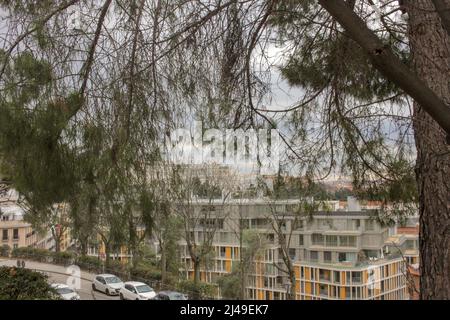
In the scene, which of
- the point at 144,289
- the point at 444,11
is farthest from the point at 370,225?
the point at 144,289

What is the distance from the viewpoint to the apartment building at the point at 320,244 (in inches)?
173

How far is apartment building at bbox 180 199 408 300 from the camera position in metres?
4.39

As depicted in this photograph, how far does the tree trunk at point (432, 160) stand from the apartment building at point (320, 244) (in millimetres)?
1424

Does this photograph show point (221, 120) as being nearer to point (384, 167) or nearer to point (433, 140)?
point (433, 140)

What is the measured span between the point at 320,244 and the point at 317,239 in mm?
99

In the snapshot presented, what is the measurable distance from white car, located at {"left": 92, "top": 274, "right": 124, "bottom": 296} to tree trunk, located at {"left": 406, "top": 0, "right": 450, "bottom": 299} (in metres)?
4.71

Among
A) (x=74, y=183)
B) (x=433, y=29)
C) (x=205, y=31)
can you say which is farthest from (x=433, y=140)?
(x=74, y=183)

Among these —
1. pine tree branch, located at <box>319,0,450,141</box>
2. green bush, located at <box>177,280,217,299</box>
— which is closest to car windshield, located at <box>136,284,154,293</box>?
green bush, located at <box>177,280,217,299</box>

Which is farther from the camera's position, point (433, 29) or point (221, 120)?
point (221, 120)

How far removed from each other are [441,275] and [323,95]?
4.78ft

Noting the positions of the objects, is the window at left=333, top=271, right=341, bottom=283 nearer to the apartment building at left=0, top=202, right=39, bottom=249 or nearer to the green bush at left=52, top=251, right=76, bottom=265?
the green bush at left=52, top=251, right=76, bottom=265

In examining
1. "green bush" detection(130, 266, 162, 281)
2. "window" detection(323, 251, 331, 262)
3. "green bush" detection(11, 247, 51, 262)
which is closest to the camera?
"window" detection(323, 251, 331, 262)

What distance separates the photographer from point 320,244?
17.4 ft
